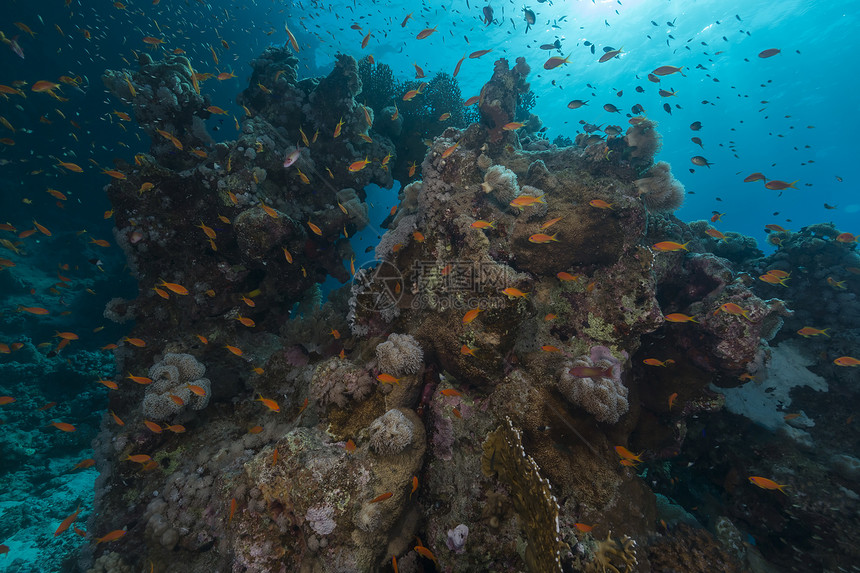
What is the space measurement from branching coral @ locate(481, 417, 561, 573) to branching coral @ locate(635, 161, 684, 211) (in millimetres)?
5810

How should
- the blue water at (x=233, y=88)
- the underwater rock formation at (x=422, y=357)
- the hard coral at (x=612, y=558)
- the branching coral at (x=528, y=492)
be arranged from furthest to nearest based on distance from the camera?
the blue water at (x=233, y=88)
the underwater rock formation at (x=422, y=357)
the hard coral at (x=612, y=558)
the branching coral at (x=528, y=492)

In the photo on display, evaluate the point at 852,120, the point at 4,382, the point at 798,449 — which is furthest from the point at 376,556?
the point at 852,120

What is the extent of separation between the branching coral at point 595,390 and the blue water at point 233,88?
6164mm

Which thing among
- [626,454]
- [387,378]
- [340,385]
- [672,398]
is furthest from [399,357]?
[672,398]

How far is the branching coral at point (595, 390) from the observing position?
13.5 ft

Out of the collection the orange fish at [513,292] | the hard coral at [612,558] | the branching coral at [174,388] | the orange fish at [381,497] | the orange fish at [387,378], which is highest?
the orange fish at [513,292]

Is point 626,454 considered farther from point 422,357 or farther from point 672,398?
point 422,357

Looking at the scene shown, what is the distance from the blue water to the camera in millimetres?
11273

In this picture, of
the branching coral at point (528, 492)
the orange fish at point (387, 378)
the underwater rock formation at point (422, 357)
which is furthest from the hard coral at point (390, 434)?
the branching coral at point (528, 492)

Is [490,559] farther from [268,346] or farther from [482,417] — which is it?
[268,346]

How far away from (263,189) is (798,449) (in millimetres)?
12903

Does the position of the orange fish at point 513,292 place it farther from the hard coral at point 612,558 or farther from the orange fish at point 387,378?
the hard coral at point 612,558

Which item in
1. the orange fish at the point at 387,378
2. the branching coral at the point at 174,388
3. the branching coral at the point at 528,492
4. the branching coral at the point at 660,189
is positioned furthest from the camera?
the branching coral at the point at 660,189

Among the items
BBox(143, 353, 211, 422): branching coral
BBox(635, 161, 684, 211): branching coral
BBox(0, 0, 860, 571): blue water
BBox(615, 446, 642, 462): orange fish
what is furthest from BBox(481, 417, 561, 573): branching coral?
BBox(0, 0, 860, 571): blue water
